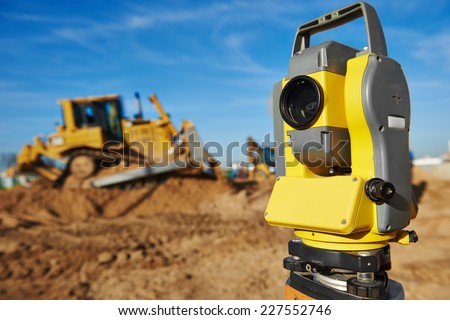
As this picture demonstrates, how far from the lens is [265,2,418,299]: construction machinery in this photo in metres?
1.37

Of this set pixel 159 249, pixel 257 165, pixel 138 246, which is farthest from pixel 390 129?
pixel 257 165

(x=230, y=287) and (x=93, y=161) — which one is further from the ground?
(x=93, y=161)

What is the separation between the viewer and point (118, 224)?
26.0ft

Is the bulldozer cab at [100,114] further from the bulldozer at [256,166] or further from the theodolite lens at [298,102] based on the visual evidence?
the theodolite lens at [298,102]

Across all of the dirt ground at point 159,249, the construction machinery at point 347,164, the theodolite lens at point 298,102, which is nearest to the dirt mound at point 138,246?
the dirt ground at point 159,249

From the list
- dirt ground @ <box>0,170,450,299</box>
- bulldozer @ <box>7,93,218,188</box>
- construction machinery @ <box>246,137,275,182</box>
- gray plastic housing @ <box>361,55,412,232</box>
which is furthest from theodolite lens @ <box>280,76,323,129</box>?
construction machinery @ <box>246,137,275,182</box>

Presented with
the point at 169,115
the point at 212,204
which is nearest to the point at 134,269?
the point at 212,204

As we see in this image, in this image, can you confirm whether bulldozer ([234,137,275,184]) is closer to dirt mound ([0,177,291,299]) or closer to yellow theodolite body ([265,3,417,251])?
dirt mound ([0,177,291,299])

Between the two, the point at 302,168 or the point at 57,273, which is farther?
the point at 57,273

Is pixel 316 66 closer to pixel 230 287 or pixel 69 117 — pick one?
pixel 230 287

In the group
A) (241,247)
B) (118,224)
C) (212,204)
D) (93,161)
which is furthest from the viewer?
(93,161)

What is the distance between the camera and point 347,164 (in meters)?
1.55

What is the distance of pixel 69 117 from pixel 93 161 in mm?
2134

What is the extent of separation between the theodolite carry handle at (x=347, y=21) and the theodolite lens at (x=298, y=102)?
0.32 meters
